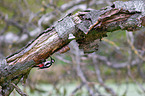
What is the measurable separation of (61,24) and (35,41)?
5cm

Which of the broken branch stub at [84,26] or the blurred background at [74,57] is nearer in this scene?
the broken branch stub at [84,26]

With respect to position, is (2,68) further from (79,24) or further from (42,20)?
(42,20)

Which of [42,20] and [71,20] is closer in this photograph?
[71,20]

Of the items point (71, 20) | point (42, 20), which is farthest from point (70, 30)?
point (42, 20)

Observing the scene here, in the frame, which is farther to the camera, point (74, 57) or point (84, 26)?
point (74, 57)

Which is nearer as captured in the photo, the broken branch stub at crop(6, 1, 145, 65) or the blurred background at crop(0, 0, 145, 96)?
the broken branch stub at crop(6, 1, 145, 65)

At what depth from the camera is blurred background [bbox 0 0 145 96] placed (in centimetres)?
86

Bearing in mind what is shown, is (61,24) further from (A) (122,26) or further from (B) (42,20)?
(B) (42,20)

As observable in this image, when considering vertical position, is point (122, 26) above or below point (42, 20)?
below

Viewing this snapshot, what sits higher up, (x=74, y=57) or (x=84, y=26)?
(x=84, y=26)

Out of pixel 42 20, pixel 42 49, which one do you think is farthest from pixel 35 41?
pixel 42 20

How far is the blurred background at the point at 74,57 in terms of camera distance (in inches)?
33.8

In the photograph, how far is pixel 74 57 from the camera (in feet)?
2.82

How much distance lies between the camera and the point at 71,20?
0.24 m
